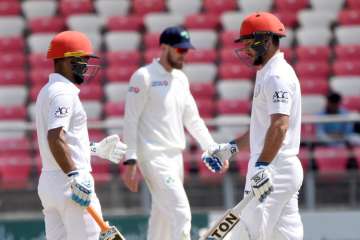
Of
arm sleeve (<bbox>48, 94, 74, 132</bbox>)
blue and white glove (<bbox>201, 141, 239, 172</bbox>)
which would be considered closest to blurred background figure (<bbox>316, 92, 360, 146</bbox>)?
blue and white glove (<bbox>201, 141, 239, 172</bbox>)

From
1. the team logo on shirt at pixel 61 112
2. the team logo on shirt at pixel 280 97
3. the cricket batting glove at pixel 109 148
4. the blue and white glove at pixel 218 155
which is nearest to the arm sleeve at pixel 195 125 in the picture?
the blue and white glove at pixel 218 155

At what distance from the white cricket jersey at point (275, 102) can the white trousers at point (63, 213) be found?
1.16 metres

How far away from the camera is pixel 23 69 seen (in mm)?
14141

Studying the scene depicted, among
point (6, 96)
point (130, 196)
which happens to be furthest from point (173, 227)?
point (6, 96)

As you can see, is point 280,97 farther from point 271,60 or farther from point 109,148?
point 109,148

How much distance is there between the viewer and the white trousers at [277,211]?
23.5 ft

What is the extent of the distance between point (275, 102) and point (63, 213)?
154cm

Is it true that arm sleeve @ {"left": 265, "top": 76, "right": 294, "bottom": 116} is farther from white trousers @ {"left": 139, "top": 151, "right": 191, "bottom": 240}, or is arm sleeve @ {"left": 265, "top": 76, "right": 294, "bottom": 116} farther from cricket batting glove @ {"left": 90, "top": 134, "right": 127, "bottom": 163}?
white trousers @ {"left": 139, "top": 151, "right": 191, "bottom": 240}

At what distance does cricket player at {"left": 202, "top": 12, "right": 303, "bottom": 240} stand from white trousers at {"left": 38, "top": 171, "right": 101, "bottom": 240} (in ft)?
3.14

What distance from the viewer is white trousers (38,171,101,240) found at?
23.5ft

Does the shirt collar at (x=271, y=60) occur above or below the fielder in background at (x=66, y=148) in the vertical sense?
above

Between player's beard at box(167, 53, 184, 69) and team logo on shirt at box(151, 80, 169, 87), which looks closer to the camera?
team logo on shirt at box(151, 80, 169, 87)

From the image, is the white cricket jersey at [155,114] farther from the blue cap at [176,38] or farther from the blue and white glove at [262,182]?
the blue and white glove at [262,182]

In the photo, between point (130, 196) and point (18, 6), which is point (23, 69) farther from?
point (130, 196)
